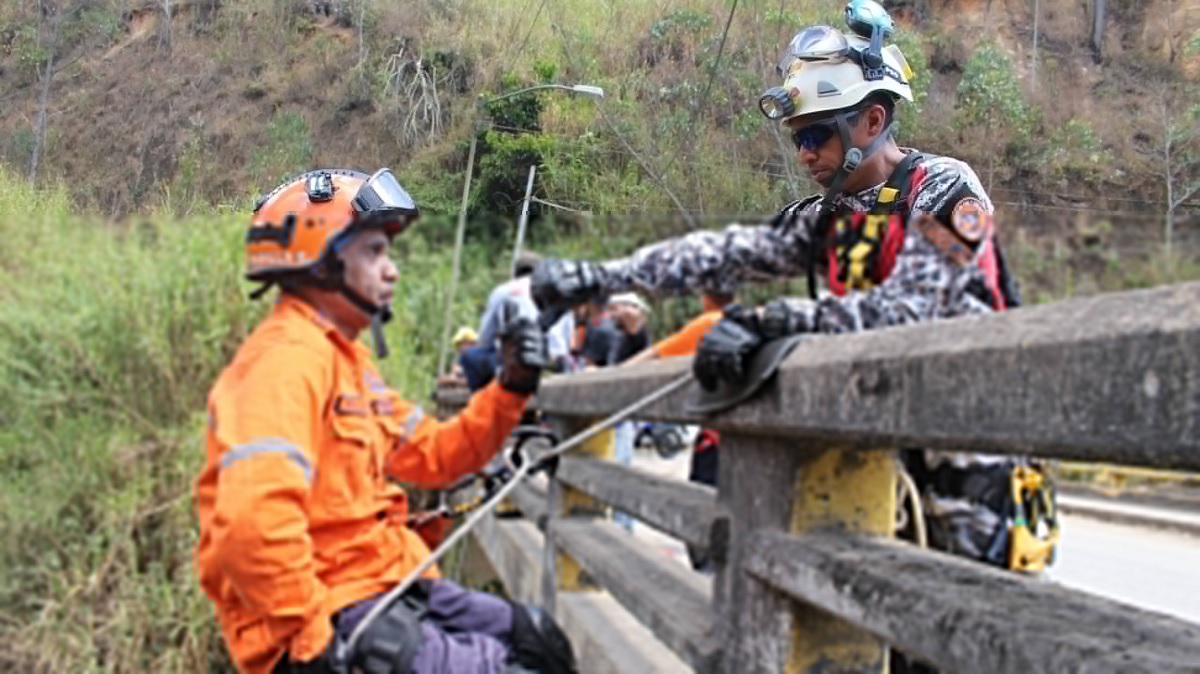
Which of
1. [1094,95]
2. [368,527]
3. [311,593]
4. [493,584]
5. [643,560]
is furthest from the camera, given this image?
[493,584]

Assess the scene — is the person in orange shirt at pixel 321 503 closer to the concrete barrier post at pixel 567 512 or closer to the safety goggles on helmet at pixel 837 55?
the safety goggles on helmet at pixel 837 55

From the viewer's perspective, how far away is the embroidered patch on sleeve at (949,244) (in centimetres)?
238

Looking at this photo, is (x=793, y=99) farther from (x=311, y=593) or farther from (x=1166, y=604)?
(x=311, y=593)

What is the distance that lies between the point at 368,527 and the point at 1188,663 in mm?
2172

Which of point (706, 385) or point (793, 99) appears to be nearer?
point (793, 99)

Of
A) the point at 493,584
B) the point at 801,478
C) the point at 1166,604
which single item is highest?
the point at 801,478

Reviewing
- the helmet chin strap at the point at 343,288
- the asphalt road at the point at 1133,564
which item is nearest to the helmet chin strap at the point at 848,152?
the asphalt road at the point at 1133,564

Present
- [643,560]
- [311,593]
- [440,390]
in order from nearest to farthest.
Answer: [311,593] → [643,560] → [440,390]

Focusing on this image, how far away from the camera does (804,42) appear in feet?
4.34

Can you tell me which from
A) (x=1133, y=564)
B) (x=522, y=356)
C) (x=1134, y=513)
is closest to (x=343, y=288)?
(x=522, y=356)

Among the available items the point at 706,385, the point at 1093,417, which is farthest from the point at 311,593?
the point at 1093,417

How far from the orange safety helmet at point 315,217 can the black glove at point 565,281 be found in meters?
0.82

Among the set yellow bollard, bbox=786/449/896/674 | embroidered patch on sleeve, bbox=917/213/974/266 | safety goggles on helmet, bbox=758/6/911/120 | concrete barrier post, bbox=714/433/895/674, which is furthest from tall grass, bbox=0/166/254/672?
safety goggles on helmet, bbox=758/6/911/120

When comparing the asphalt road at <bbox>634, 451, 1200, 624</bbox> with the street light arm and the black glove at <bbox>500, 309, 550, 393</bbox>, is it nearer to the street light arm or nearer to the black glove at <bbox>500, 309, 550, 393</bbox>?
the black glove at <bbox>500, 309, 550, 393</bbox>
